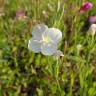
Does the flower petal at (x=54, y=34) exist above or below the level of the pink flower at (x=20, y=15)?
above

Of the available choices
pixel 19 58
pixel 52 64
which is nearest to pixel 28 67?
pixel 19 58

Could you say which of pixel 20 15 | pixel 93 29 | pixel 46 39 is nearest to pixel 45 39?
pixel 46 39

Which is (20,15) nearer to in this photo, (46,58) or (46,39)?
Result: (46,58)

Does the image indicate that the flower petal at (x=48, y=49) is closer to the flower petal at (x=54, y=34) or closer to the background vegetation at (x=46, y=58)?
the flower petal at (x=54, y=34)

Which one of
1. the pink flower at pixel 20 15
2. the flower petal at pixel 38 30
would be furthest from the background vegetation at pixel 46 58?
the flower petal at pixel 38 30

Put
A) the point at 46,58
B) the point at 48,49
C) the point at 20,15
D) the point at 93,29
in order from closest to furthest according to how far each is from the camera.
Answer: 1. the point at 48,49
2. the point at 93,29
3. the point at 46,58
4. the point at 20,15

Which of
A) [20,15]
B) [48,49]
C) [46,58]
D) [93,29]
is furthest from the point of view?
[20,15]

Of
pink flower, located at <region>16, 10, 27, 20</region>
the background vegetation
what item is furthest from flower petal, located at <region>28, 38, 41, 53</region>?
pink flower, located at <region>16, 10, 27, 20</region>
